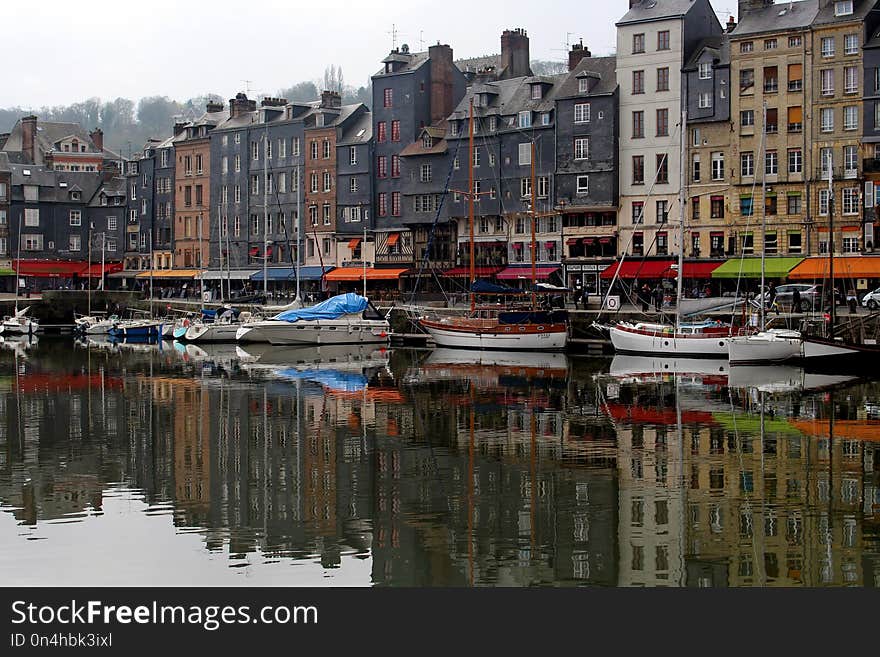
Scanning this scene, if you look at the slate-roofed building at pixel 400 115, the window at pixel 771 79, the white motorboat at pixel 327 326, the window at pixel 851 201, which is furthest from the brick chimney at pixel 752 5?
the white motorboat at pixel 327 326

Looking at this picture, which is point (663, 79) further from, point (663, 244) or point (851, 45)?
point (851, 45)

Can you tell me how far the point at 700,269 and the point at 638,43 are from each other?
13708 mm

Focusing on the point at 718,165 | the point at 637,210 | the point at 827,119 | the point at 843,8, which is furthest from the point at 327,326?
the point at 843,8

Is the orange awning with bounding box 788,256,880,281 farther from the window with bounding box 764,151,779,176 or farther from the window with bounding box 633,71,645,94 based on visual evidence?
the window with bounding box 633,71,645,94

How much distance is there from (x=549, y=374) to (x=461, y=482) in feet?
79.4

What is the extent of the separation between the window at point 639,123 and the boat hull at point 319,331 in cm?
1818

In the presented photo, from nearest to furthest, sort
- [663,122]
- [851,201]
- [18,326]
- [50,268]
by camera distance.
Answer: [851,201], [663,122], [18,326], [50,268]

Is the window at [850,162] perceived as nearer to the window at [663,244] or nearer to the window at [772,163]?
the window at [772,163]

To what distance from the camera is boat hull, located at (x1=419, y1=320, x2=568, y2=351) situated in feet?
194

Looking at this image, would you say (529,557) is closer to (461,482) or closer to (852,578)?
(852,578)

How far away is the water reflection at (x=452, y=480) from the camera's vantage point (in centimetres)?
1819

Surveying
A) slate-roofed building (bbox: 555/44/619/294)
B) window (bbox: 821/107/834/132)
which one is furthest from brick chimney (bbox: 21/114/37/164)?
window (bbox: 821/107/834/132)

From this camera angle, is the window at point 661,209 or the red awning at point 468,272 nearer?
the window at point 661,209

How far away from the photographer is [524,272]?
74938 mm
